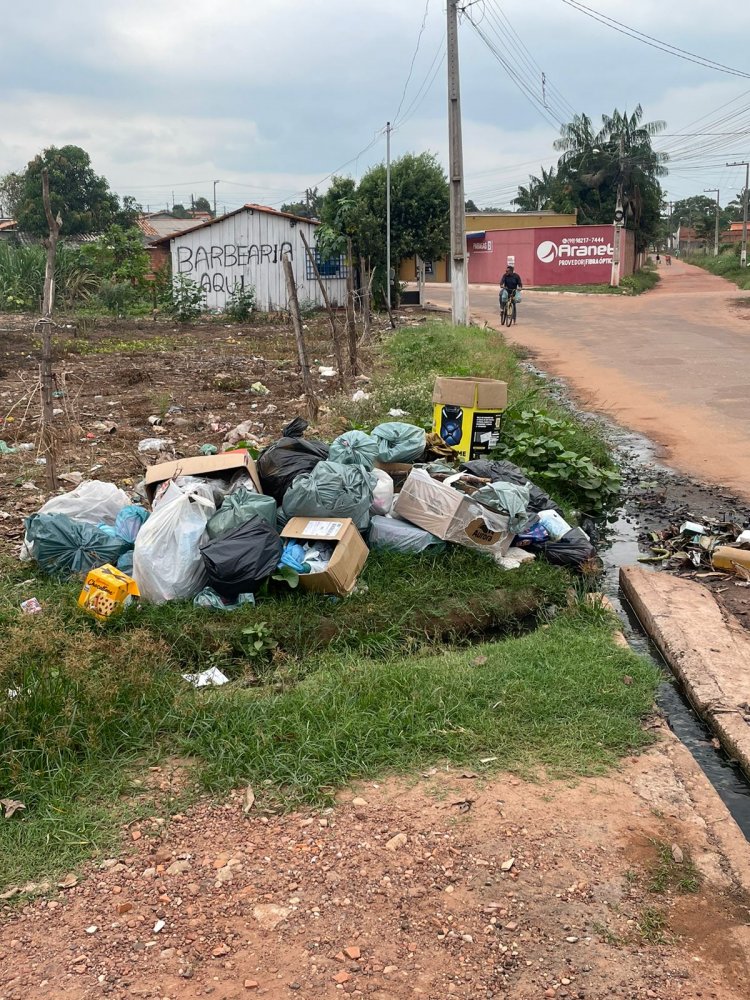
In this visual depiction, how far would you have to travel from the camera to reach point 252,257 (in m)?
23.9

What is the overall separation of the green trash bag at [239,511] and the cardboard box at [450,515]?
846mm

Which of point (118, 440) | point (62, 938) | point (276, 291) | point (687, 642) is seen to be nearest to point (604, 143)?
point (276, 291)

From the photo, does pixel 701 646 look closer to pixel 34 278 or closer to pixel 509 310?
pixel 509 310

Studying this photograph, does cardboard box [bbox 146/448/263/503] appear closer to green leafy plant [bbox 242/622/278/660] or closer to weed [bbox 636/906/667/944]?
green leafy plant [bbox 242/622/278/660]

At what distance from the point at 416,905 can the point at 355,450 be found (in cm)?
335

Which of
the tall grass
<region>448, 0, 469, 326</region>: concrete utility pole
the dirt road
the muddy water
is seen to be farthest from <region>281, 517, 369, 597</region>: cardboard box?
the tall grass

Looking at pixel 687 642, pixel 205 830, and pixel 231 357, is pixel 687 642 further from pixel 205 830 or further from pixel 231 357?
pixel 231 357

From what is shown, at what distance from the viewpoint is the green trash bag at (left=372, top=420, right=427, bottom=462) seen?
19.1 ft

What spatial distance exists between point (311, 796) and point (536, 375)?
36.2 ft

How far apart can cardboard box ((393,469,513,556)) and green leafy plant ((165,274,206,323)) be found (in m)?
17.9

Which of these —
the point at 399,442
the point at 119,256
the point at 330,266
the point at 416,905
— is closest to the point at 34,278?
the point at 119,256

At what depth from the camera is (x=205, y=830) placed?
2.93 m

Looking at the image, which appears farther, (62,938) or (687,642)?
(687,642)

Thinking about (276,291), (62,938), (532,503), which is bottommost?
(62,938)
